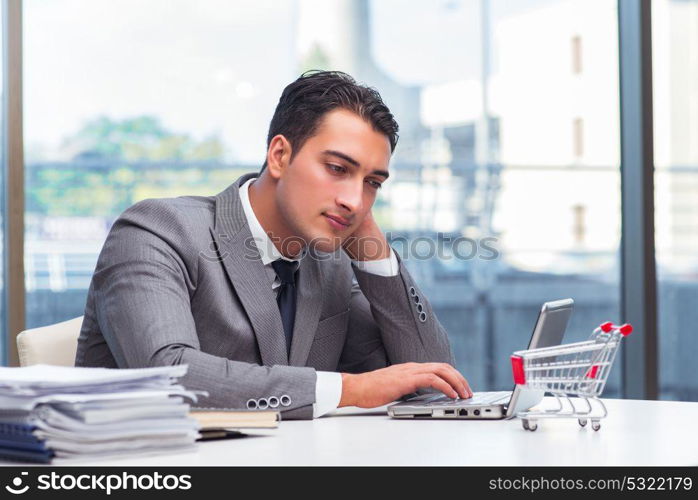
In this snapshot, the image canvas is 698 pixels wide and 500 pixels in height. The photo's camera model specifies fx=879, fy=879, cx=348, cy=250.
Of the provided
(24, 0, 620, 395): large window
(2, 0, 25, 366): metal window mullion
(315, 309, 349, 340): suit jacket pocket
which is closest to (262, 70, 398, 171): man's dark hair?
(315, 309, 349, 340): suit jacket pocket

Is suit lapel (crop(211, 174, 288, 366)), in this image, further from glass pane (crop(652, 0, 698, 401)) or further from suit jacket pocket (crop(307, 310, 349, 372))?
Result: glass pane (crop(652, 0, 698, 401))

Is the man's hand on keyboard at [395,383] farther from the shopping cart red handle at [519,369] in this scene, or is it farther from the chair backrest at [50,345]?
the chair backrest at [50,345]

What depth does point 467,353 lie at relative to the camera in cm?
398

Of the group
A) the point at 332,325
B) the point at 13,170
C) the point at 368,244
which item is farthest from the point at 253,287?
the point at 13,170

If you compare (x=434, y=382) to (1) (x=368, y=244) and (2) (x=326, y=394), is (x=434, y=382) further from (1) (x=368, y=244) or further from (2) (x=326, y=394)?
(1) (x=368, y=244)

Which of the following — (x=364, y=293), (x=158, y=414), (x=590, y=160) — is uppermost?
(x=590, y=160)

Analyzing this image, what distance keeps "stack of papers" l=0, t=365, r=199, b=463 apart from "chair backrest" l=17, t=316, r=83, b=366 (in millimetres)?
770

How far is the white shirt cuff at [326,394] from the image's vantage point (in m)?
1.65

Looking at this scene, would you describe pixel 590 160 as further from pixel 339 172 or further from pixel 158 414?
pixel 158 414

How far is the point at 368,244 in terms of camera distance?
2.20 metres

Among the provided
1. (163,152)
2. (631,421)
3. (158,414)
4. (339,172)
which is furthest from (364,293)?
(163,152)

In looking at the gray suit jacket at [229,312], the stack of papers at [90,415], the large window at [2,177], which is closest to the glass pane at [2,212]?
the large window at [2,177]

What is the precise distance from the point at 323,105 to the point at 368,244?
36cm

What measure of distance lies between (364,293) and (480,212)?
185 centimetres
